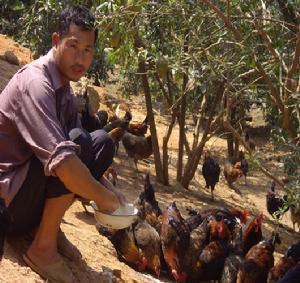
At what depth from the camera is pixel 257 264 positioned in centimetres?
567

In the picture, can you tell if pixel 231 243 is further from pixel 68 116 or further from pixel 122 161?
pixel 122 161

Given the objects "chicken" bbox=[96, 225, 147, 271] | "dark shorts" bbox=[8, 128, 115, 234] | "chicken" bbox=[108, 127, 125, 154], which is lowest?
"chicken" bbox=[96, 225, 147, 271]

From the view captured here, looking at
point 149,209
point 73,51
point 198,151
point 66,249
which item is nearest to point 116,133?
point 198,151

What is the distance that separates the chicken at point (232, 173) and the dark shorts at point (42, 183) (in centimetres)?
769

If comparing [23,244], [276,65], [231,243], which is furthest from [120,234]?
[276,65]

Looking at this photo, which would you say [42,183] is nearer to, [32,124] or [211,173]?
[32,124]

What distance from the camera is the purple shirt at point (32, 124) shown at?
310cm

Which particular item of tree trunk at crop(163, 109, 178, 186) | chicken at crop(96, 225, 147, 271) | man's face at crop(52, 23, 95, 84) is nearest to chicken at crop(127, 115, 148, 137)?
tree trunk at crop(163, 109, 178, 186)

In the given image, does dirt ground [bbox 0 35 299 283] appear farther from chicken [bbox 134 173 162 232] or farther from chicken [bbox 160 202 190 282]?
chicken [bbox 134 173 162 232]

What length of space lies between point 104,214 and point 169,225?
96.2 inches

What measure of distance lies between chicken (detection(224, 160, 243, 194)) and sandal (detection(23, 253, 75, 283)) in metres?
7.77

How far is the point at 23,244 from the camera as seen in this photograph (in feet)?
12.3

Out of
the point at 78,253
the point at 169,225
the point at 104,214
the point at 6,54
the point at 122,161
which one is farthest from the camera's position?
the point at 6,54

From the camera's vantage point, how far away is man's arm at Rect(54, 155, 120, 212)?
305cm
